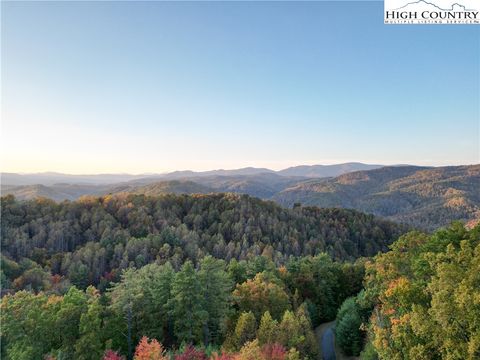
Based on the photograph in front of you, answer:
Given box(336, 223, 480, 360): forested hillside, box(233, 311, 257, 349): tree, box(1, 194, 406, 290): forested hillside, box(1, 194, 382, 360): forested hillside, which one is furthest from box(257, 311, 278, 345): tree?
box(1, 194, 406, 290): forested hillside

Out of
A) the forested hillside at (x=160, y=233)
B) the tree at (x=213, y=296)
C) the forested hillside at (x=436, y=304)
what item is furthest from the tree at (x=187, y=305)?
the forested hillside at (x=160, y=233)

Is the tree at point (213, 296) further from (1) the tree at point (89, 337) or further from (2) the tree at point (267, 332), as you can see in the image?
(1) the tree at point (89, 337)

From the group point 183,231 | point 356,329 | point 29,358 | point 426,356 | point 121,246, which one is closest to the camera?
point 426,356

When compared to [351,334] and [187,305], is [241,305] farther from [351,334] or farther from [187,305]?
[351,334]

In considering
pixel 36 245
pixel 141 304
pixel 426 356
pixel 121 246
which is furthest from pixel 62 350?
pixel 36 245

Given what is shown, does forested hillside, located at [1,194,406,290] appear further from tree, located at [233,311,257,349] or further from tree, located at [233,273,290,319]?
tree, located at [233,311,257,349]

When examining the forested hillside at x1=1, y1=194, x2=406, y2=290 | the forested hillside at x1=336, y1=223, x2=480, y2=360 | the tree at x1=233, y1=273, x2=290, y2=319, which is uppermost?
the forested hillside at x1=336, y1=223, x2=480, y2=360

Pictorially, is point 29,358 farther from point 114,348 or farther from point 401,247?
point 401,247

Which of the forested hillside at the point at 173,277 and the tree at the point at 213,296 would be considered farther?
the tree at the point at 213,296
